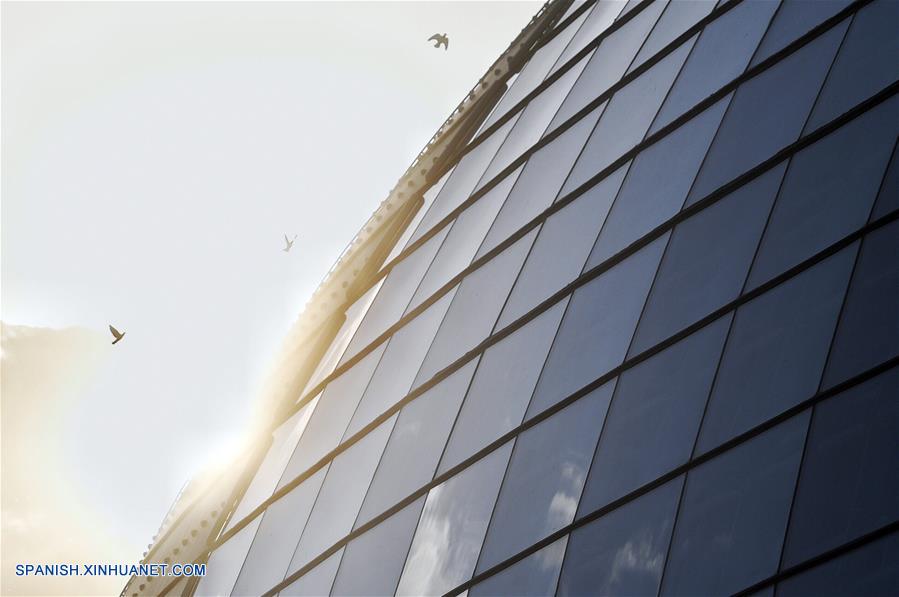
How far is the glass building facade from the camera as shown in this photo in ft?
51.3

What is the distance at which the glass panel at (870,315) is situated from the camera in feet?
50.9

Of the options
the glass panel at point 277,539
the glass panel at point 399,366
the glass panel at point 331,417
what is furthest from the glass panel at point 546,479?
the glass panel at point 331,417

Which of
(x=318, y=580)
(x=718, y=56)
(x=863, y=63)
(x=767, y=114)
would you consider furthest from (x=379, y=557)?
(x=863, y=63)

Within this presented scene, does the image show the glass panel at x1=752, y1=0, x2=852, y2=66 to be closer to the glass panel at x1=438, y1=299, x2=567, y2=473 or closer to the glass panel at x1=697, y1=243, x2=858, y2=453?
the glass panel at x1=438, y1=299, x2=567, y2=473

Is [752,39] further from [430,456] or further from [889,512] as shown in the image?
[889,512]

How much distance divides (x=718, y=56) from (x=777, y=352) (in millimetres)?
10063

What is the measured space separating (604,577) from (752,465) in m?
3.01

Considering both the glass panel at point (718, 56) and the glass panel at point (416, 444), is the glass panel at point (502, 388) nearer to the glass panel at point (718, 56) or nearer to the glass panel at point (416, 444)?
the glass panel at point (416, 444)

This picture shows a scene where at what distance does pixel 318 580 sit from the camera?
1008 inches

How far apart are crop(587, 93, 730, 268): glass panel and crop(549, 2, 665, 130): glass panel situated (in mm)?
5751

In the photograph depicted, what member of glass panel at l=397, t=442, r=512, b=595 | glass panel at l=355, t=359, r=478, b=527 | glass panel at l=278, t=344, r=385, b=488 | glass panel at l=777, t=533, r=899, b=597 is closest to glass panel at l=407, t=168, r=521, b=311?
glass panel at l=278, t=344, r=385, b=488

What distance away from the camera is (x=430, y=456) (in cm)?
2448

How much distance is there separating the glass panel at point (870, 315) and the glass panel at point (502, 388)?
24.9 feet

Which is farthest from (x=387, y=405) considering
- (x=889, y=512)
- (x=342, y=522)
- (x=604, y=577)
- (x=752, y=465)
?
(x=889, y=512)
